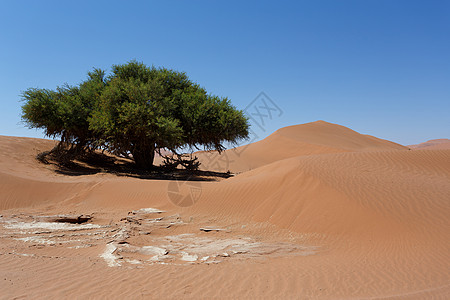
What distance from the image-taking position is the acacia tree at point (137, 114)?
590 inches

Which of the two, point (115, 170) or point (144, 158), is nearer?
point (115, 170)

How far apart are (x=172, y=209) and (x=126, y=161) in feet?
41.7

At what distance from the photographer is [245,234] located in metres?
7.09

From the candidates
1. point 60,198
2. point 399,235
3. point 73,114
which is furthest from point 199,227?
point 73,114

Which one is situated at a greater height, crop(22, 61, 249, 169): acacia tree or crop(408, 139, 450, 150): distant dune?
crop(408, 139, 450, 150): distant dune

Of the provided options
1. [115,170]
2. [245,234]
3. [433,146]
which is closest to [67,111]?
[115,170]

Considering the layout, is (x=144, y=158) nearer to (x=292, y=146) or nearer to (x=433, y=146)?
(x=292, y=146)

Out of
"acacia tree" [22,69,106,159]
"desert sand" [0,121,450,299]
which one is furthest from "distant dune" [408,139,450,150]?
"acacia tree" [22,69,106,159]

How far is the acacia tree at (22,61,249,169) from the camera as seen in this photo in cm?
1498

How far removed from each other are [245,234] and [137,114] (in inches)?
389

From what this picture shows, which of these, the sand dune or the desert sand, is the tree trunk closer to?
the desert sand

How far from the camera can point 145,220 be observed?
823 cm

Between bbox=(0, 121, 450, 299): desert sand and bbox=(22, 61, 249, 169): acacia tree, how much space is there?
4004 millimetres

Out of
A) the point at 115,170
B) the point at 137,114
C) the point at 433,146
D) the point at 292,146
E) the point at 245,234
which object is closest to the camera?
the point at 245,234
